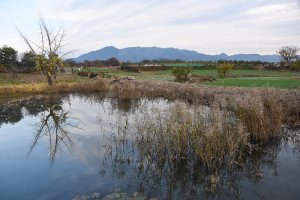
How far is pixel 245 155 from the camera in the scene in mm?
10180

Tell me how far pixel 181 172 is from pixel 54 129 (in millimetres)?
9281

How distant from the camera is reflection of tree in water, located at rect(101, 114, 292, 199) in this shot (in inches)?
307

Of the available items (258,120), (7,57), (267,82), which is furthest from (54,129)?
(7,57)

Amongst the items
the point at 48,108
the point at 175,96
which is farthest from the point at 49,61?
the point at 175,96

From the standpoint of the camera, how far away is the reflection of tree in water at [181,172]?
7809 mm

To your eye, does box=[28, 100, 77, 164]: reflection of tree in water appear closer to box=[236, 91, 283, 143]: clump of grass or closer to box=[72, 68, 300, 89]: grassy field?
box=[236, 91, 283, 143]: clump of grass

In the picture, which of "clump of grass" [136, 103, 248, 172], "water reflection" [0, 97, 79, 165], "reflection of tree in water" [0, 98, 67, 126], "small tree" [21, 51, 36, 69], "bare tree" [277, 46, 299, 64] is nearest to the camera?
"clump of grass" [136, 103, 248, 172]

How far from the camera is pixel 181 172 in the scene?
8.88 metres

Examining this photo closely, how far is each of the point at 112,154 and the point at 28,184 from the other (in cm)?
301

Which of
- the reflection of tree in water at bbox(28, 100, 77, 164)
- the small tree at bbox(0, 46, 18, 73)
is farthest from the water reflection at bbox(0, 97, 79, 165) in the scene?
the small tree at bbox(0, 46, 18, 73)

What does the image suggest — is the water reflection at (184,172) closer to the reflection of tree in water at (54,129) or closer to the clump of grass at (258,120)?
the clump of grass at (258,120)

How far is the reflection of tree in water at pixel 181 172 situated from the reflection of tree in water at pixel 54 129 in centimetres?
308

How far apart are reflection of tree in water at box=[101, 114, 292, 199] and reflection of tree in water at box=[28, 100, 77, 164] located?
308 centimetres

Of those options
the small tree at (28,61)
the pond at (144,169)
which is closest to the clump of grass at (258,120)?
the pond at (144,169)
